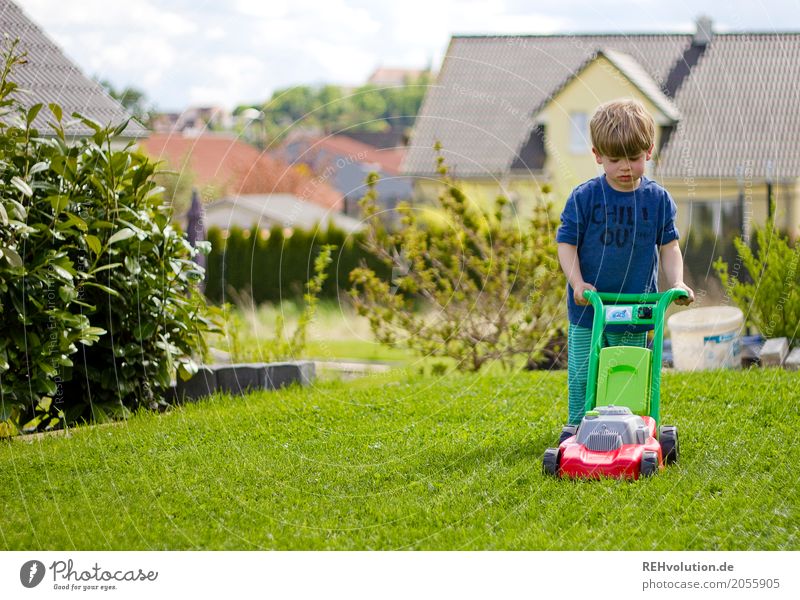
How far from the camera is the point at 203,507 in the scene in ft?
13.6

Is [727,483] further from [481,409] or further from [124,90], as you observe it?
[124,90]

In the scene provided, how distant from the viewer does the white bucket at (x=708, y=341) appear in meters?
7.25

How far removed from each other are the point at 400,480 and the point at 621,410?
103cm

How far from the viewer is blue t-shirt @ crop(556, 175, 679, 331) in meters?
4.67

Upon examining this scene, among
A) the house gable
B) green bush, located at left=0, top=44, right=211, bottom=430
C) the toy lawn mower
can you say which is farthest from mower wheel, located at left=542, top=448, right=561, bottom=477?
the house gable

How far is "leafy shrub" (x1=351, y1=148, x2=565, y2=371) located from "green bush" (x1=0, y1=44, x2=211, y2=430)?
2559 mm

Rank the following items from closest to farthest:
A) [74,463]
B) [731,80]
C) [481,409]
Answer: [74,463] < [481,409] < [731,80]

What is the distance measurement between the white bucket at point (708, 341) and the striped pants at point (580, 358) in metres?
2.58

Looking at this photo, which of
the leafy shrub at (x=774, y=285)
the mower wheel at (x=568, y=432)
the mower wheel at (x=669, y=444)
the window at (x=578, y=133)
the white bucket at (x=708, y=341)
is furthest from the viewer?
the window at (x=578, y=133)

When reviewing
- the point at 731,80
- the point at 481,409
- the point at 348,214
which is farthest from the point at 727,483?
the point at 348,214

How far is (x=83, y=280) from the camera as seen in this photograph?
566cm

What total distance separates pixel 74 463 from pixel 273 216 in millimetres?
18298
